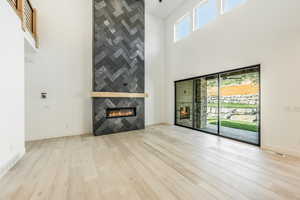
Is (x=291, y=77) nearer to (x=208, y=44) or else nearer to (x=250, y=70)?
(x=250, y=70)

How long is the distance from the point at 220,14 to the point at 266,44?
194 cm

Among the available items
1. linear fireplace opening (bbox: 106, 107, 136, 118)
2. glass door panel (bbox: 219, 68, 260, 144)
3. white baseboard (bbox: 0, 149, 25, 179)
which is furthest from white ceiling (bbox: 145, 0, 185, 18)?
white baseboard (bbox: 0, 149, 25, 179)

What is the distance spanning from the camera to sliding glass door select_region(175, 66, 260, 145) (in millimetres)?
3945

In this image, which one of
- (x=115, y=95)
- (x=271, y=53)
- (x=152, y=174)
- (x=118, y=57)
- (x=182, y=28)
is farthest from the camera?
(x=182, y=28)

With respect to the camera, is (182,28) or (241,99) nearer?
(241,99)

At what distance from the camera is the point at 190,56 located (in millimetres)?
5500

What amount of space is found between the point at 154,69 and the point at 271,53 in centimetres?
454

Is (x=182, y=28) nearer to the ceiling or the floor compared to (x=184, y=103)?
nearer to the ceiling

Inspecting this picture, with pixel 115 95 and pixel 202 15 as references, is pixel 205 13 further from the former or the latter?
pixel 115 95

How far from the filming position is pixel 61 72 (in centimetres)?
448

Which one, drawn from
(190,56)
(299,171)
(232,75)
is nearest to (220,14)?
(190,56)

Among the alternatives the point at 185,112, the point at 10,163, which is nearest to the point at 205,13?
the point at 185,112

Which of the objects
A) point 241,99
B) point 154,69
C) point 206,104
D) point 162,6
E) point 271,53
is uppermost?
point 162,6

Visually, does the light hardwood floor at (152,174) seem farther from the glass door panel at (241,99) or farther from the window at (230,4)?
the window at (230,4)
